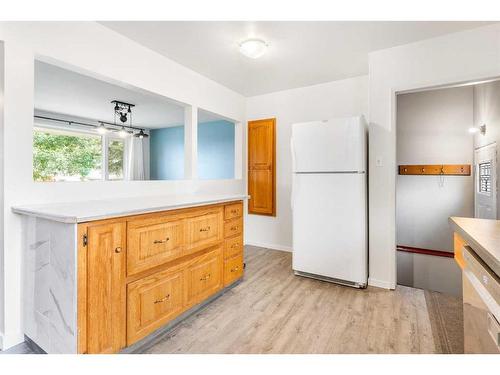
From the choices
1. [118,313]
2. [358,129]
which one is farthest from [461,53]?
[118,313]

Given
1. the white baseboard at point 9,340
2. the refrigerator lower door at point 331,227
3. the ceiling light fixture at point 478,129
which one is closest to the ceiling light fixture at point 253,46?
the refrigerator lower door at point 331,227

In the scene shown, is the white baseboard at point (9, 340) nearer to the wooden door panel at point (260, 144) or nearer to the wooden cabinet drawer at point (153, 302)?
the wooden cabinet drawer at point (153, 302)

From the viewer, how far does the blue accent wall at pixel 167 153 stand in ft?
21.6

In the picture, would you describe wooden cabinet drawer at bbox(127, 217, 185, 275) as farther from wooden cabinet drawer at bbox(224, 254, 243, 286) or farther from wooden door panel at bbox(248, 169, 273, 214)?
wooden door panel at bbox(248, 169, 273, 214)

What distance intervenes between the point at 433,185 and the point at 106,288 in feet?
12.9

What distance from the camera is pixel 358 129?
2.44 m

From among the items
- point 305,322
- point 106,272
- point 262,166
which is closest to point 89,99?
point 262,166

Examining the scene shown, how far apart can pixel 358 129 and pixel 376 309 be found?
5.18 feet

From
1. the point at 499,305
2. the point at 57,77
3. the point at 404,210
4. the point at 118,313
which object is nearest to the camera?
the point at 499,305

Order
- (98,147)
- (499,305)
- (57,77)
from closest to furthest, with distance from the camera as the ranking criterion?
(499,305) → (57,77) → (98,147)

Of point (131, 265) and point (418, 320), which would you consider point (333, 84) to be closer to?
point (418, 320)

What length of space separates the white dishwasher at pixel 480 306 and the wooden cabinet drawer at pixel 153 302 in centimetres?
167

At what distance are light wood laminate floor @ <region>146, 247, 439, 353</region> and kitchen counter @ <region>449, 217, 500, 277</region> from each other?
841 millimetres

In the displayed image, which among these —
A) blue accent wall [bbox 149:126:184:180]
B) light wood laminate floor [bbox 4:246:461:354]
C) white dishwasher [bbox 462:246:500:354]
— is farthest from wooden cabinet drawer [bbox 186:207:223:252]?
blue accent wall [bbox 149:126:184:180]
